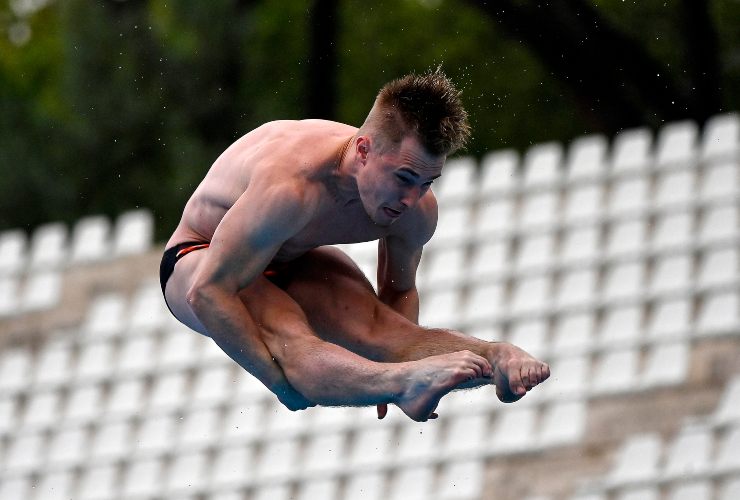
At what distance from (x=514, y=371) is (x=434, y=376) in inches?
11.9

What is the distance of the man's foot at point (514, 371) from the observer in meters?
5.07

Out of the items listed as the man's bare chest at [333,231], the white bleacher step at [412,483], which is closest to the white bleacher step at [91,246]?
the white bleacher step at [412,483]

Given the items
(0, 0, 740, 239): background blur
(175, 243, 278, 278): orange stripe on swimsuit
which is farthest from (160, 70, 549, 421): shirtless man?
(0, 0, 740, 239): background blur

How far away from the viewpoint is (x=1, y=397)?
1304 cm

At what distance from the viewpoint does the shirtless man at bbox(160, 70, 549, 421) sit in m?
5.10

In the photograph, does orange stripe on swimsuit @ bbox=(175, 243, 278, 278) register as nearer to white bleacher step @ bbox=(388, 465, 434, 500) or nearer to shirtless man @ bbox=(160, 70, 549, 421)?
shirtless man @ bbox=(160, 70, 549, 421)

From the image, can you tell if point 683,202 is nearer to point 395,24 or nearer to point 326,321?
point 326,321

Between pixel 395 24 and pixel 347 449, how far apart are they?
36.3 ft

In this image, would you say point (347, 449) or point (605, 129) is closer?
point (347, 449)

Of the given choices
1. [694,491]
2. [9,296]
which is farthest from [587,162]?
[9,296]

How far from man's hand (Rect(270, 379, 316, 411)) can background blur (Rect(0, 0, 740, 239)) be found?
393 inches

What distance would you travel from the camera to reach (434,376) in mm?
4973

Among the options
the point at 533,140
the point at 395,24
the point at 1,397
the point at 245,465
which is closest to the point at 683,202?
the point at 245,465

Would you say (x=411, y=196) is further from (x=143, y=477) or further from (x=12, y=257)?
(x=12, y=257)
